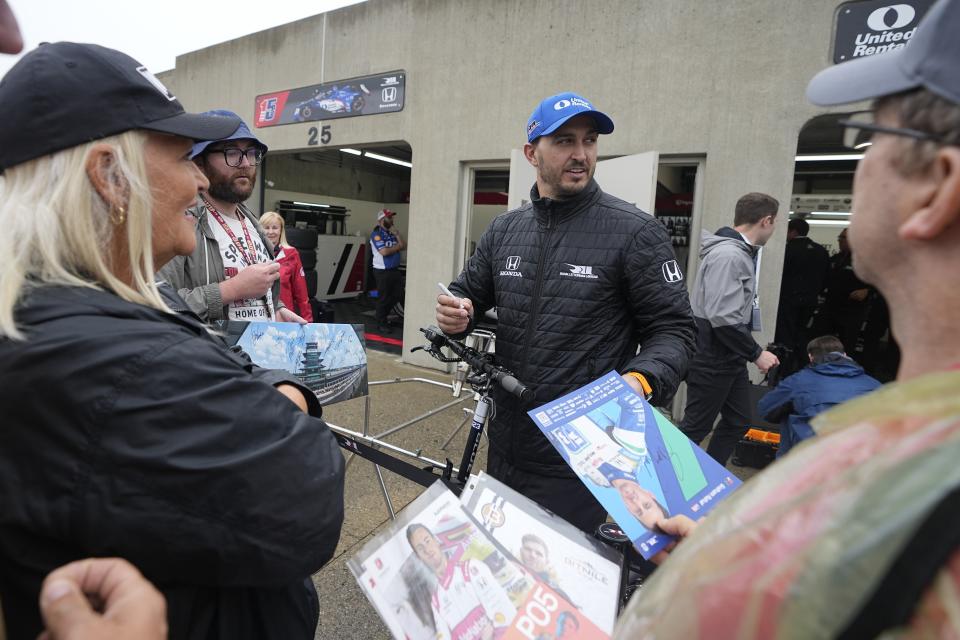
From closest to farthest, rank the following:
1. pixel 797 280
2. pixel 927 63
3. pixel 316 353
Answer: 1. pixel 927 63
2. pixel 316 353
3. pixel 797 280

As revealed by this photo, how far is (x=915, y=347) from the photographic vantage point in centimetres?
65

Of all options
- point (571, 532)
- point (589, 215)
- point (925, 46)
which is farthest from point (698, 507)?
point (589, 215)

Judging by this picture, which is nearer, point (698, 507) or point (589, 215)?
point (698, 507)

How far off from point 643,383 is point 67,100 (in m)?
1.62

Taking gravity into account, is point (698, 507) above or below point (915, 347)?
below

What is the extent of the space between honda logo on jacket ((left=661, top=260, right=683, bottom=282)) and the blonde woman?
4.74 ft

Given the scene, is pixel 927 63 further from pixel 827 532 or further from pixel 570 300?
pixel 570 300

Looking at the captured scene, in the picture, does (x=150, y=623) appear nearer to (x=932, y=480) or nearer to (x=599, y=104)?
(x=932, y=480)

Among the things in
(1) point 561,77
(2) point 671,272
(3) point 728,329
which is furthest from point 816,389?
(1) point 561,77

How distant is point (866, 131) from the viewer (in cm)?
72

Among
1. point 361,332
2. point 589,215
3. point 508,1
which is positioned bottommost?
point 361,332

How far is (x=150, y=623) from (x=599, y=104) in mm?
5490

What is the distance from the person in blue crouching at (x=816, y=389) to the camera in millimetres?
2943

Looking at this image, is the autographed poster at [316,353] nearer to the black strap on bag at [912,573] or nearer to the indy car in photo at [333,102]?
the black strap on bag at [912,573]
